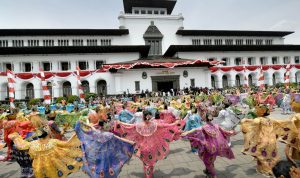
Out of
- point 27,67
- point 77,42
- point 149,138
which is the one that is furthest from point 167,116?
point 77,42

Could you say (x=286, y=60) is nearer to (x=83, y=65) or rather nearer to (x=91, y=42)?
(x=91, y=42)

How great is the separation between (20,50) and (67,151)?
29.6 metres

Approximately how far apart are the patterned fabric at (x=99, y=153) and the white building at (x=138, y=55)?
20451mm

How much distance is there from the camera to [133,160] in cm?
590

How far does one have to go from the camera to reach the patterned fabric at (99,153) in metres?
3.72

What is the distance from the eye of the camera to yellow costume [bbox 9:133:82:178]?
338cm

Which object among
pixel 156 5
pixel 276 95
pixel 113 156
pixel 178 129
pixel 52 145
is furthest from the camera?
pixel 156 5

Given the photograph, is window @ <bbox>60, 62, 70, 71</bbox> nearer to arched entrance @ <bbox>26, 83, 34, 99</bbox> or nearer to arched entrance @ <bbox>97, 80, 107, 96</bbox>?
arched entrance @ <bbox>26, 83, 34, 99</bbox>

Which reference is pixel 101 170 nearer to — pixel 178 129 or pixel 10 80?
pixel 178 129

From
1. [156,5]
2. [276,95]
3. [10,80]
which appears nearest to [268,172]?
[276,95]

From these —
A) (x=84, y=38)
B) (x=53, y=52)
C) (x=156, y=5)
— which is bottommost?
(x=53, y=52)

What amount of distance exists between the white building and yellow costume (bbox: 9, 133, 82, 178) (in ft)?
67.6

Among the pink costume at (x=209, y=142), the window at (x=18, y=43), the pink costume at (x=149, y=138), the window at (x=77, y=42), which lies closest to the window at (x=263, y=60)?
the window at (x=77, y=42)

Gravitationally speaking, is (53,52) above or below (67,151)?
above
